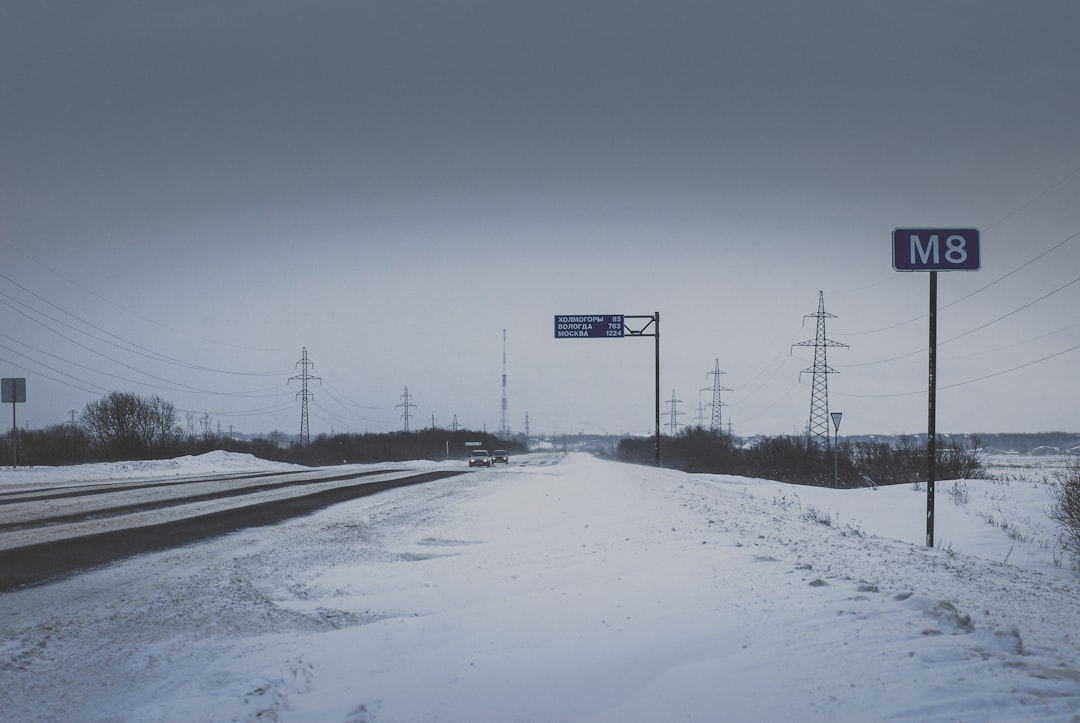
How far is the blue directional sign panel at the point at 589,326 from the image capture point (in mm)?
32438

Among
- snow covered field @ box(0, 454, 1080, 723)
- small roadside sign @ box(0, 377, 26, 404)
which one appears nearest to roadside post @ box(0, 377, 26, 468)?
small roadside sign @ box(0, 377, 26, 404)

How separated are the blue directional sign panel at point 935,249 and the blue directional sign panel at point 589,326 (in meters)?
21.1

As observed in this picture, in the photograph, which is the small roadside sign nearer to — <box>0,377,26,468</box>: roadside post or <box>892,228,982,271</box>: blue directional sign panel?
<box>0,377,26,468</box>: roadside post

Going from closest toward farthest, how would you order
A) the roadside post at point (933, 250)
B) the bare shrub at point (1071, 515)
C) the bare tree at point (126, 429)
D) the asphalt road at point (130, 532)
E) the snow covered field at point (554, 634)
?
the snow covered field at point (554, 634) < the asphalt road at point (130, 532) < the roadside post at point (933, 250) < the bare shrub at point (1071, 515) < the bare tree at point (126, 429)

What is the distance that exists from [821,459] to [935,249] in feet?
132

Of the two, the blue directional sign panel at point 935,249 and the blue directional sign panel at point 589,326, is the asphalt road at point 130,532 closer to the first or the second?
the blue directional sign panel at point 935,249

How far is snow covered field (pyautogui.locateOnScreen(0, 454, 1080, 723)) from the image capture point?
3725 millimetres

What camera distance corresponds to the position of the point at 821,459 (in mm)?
47906

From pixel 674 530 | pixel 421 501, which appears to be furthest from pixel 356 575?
pixel 421 501

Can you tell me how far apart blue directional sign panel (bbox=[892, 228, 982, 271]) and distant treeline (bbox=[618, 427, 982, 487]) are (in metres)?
26.2

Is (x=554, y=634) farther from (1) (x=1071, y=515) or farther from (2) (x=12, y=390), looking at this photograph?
(2) (x=12, y=390)

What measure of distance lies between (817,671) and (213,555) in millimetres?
7721

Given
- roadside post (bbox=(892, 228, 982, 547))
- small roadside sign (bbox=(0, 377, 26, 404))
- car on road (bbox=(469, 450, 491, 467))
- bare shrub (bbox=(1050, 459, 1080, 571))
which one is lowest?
car on road (bbox=(469, 450, 491, 467))

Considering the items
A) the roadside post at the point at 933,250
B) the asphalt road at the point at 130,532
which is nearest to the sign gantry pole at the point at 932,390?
the roadside post at the point at 933,250
